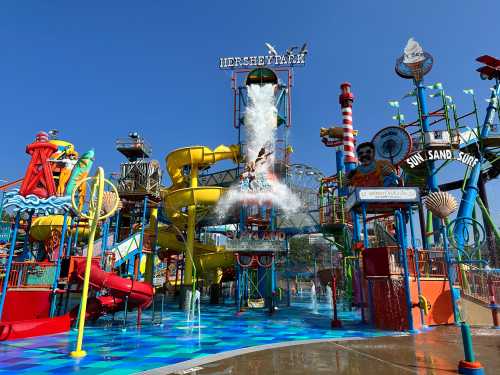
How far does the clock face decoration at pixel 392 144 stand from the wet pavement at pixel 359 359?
→ 1507cm

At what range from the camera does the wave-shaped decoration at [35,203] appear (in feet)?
47.5

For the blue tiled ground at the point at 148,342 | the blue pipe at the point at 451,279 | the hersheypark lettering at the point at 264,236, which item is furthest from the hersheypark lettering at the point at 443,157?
the blue tiled ground at the point at 148,342

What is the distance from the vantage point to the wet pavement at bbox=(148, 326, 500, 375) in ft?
24.0

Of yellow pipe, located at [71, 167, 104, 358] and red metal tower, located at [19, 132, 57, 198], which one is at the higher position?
red metal tower, located at [19, 132, 57, 198]

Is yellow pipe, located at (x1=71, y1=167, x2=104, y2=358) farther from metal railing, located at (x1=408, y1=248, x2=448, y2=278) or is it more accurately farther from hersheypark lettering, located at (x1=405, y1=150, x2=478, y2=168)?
hersheypark lettering, located at (x1=405, y1=150, x2=478, y2=168)

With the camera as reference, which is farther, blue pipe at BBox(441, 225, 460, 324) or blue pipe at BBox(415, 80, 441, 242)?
blue pipe at BBox(415, 80, 441, 242)

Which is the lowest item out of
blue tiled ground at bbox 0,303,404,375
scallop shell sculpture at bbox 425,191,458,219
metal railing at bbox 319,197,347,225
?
blue tiled ground at bbox 0,303,404,375

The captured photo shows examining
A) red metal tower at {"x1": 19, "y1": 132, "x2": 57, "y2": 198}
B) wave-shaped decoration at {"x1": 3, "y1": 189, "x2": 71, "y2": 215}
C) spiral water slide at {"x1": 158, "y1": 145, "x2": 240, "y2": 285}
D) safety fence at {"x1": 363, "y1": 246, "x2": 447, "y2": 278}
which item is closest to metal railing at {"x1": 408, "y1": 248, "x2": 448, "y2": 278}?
safety fence at {"x1": 363, "y1": 246, "x2": 447, "y2": 278}

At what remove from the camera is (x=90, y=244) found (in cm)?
977

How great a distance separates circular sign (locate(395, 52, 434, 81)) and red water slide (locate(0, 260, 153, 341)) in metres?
30.2

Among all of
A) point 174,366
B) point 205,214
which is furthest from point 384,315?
point 205,214

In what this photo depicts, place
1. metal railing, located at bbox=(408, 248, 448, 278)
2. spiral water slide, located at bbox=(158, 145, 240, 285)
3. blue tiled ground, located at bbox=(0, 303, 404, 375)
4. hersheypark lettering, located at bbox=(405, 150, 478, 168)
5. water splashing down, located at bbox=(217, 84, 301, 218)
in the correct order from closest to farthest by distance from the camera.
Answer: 1. blue tiled ground, located at bbox=(0, 303, 404, 375)
2. metal railing, located at bbox=(408, 248, 448, 278)
3. spiral water slide, located at bbox=(158, 145, 240, 285)
4. water splashing down, located at bbox=(217, 84, 301, 218)
5. hersheypark lettering, located at bbox=(405, 150, 478, 168)

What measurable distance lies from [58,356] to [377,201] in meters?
13.9

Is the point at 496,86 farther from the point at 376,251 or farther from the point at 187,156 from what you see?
the point at 187,156
